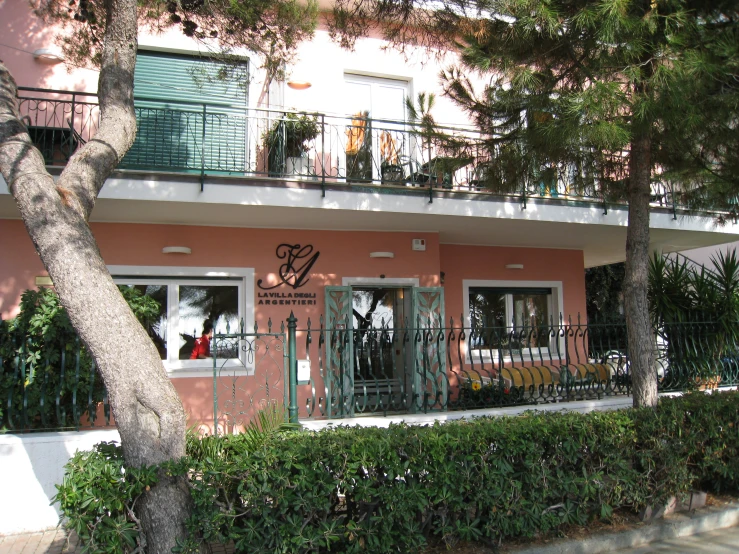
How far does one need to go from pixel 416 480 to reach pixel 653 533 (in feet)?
8.00

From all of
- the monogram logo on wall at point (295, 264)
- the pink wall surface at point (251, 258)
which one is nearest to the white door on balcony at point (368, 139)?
the pink wall surface at point (251, 258)

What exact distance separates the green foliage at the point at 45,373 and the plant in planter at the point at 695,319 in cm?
759

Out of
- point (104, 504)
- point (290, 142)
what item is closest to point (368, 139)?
point (290, 142)

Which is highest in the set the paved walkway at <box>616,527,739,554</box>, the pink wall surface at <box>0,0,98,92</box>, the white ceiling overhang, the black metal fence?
the pink wall surface at <box>0,0,98,92</box>

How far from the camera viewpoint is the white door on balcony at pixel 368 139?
8.52m

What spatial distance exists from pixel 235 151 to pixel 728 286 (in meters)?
8.06

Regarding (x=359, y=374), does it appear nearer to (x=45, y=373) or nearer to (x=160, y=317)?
(x=45, y=373)

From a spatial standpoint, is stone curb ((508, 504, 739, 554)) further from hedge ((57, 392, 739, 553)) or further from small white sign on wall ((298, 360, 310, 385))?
small white sign on wall ((298, 360, 310, 385))

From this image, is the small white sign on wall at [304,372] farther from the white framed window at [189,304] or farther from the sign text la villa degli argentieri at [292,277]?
the sign text la villa degli argentieri at [292,277]

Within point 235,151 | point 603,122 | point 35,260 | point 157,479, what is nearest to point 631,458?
point 603,122

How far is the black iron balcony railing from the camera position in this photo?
25.3 feet

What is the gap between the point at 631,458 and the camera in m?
5.21

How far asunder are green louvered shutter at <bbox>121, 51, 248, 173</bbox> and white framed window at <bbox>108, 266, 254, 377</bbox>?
1.62 meters

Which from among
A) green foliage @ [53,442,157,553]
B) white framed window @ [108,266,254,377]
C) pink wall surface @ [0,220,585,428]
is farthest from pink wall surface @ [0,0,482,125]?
green foliage @ [53,442,157,553]
